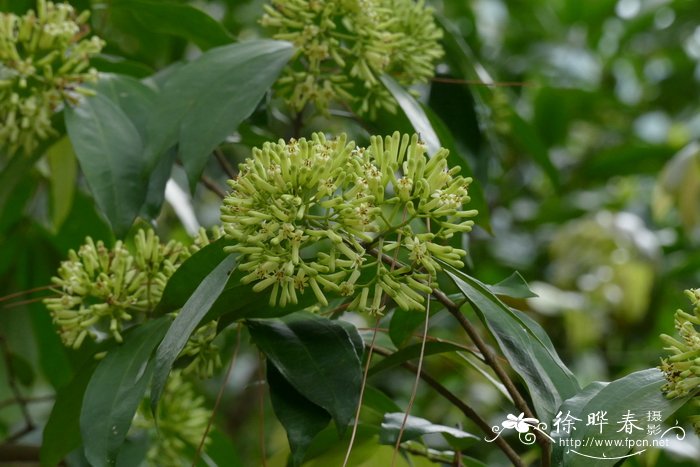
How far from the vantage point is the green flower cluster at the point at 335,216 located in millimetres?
770

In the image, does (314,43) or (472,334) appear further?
(314,43)

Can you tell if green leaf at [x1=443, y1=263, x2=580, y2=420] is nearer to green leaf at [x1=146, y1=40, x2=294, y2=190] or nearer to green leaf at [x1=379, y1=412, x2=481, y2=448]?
green leaf at [x1=379, y1=412, x2=481, y2=448]

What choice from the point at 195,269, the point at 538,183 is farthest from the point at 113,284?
the point at 538,183

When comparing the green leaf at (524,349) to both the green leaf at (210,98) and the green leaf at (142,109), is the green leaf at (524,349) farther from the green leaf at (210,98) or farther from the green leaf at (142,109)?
the green leaf at (142,109)

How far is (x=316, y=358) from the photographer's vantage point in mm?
851

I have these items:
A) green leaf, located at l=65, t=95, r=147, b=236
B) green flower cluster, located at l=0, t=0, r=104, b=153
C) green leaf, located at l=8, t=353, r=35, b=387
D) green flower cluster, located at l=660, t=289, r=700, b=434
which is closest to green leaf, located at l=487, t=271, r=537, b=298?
green flower cluster, located at l=660, t=289, r=700, b=434

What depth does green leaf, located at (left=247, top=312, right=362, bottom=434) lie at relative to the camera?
822mm

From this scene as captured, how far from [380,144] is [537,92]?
181cm

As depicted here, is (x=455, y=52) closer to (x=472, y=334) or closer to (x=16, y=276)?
(x=472, y=334)

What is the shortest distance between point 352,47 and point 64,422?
1.67 ft

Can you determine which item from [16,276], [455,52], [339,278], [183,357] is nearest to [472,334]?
[339,278]

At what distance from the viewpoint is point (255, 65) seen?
106cm

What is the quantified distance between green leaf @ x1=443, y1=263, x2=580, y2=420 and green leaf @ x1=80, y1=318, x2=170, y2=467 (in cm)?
28

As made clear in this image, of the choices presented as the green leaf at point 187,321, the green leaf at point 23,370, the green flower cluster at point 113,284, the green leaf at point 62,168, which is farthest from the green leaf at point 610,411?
the green leaf at point 23,370
